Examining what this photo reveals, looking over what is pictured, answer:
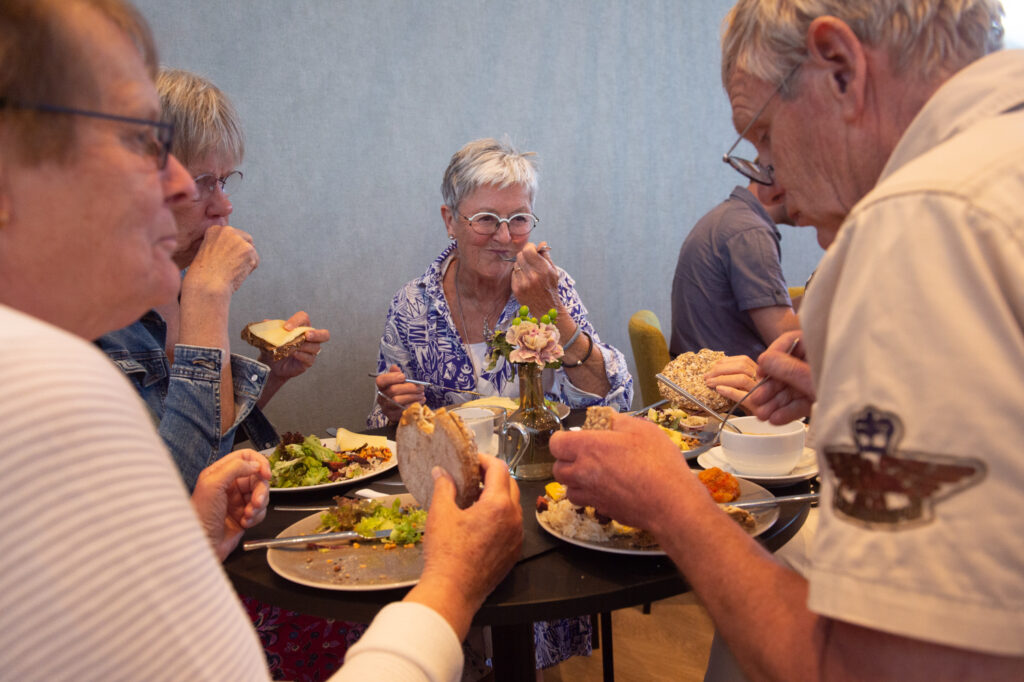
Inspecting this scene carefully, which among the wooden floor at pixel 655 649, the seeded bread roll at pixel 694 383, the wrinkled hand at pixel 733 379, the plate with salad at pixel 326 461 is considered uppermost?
the wrinkled hand at pixel 733 379

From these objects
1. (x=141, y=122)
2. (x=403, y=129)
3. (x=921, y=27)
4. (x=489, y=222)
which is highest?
(x=921, y=27)

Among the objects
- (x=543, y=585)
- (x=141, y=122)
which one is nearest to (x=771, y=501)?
(x=543, y=585)

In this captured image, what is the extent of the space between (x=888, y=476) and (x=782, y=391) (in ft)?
2.74

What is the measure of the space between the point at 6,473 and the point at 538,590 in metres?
0.79

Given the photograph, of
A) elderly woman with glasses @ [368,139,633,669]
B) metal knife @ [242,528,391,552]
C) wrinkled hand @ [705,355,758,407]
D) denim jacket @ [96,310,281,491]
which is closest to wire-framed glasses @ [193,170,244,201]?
denim jacket @ [96,310,281,491]

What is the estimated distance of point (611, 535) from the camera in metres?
1.23

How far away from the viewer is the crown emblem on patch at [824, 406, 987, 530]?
0.62 meters

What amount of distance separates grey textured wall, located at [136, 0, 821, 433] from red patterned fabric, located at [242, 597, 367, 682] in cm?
176

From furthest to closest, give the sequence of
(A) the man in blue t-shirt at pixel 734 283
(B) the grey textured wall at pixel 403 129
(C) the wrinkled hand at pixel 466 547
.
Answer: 1. (B) the grey textured wall at pixel 403 129
2. (A) the man in blue t-shirt at pixel 734 283
3. (C) the wrinkled hand at pixel 466 547

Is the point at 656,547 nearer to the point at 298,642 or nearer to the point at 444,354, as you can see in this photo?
the point at 298,642

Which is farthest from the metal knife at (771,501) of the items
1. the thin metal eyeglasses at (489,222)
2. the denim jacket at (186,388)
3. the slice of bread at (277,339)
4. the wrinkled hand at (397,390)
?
the thin metal eyeglasses at (489,222)

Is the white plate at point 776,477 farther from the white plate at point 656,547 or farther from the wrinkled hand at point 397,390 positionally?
the wrinkled hand at point 397,390

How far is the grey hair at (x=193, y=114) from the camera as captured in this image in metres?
1.84

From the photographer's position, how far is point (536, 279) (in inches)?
102
